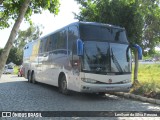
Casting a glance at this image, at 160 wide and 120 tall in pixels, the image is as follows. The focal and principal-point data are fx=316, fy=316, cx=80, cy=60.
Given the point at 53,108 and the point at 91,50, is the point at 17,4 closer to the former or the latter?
the point at 53,108

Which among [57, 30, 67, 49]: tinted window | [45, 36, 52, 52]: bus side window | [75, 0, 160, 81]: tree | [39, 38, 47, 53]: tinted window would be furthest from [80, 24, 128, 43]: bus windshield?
[39, 38, 47, 53]: tinted window

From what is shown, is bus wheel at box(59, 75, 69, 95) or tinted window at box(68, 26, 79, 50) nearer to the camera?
tinted window at box(68, 26, 79, 50)

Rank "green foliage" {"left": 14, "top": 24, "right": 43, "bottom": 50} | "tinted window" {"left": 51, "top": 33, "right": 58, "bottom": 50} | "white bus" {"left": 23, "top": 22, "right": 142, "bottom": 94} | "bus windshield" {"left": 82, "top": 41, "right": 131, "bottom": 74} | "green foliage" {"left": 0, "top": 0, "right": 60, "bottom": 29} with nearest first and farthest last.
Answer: "green foliage" {"left": 0, "top": 0, "right": 60, "bottom": 29} → "white bus" {"left": 23, "top": 22, "right": 142, "bottom": 94} → "bus windshield" {"left": 82, "top": 41, "right": 131, "bottom": 74} → "tinted window" {"left": 51, "top": 33, "right": 58, "bottom": 50} → "green foliage" {"left": 14, "top": 24, "right": 43, "bottom": 50}

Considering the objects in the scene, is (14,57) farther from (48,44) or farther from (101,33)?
(101,33)

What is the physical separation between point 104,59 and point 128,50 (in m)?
1.37

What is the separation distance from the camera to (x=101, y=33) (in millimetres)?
14258

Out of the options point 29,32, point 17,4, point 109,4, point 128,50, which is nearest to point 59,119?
point 17,4

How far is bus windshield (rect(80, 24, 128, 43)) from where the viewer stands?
13907 mm

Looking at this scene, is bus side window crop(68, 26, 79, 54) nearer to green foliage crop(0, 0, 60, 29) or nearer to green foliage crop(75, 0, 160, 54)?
green foliage crop(75, 0, 160, 54)

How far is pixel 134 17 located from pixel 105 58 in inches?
196

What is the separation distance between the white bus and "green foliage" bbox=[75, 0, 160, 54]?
3035 mm

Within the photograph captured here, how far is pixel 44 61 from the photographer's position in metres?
19.7

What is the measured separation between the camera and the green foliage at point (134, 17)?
1745 centimetres

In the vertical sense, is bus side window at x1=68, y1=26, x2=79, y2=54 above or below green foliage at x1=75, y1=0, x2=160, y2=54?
below
